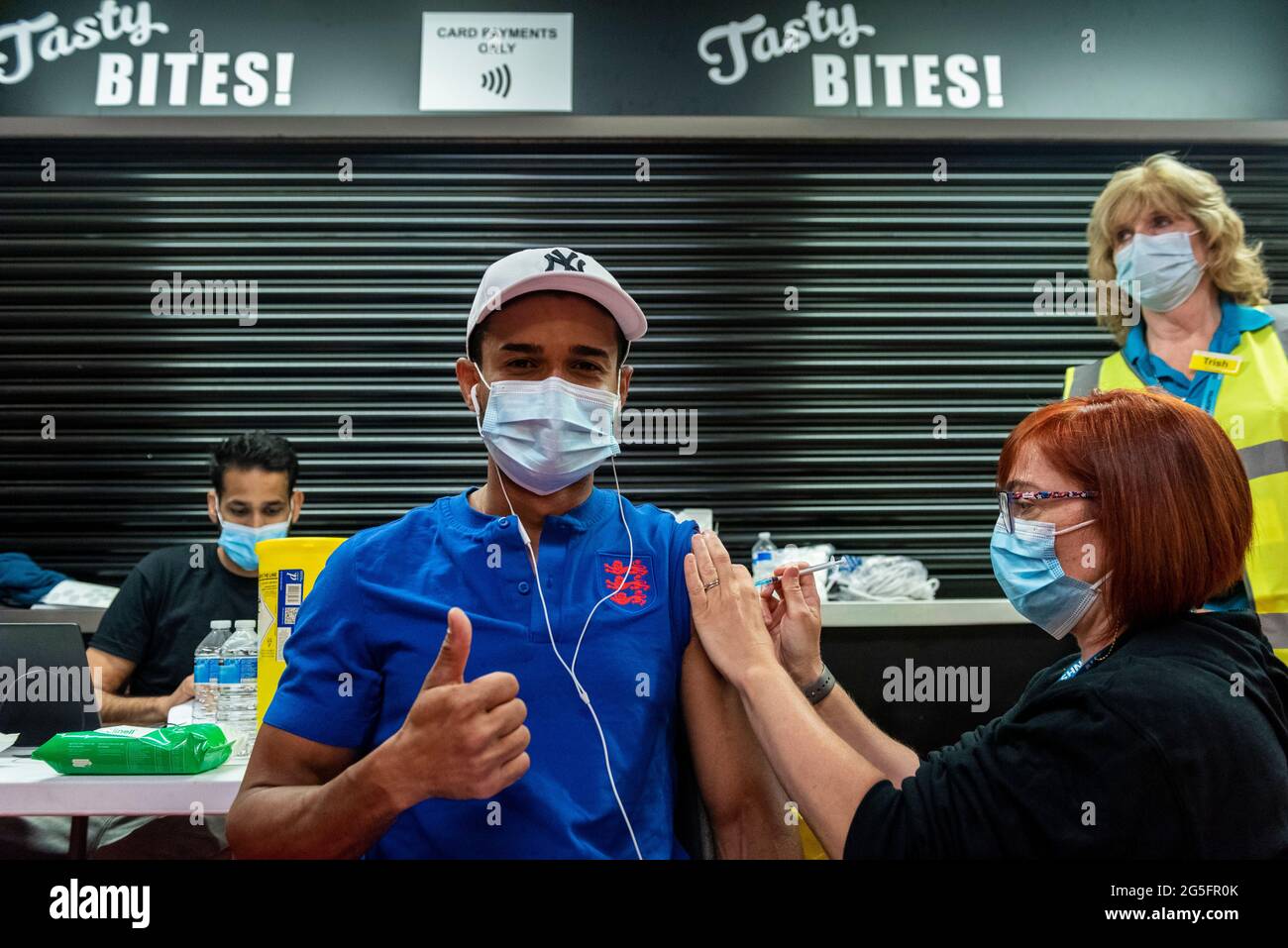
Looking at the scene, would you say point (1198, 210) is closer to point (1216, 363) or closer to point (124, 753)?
point (1216, 363)

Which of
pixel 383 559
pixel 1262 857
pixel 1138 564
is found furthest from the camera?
pixel 383 559

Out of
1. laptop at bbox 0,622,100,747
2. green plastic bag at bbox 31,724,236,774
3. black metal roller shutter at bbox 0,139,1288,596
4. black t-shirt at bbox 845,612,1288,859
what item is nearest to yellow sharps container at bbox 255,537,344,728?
green plastic bag at bbox 31,724,236,774

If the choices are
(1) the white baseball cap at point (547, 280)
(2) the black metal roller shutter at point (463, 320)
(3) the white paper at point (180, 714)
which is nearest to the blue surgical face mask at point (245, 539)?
(3) the white paper at point (180, 714)

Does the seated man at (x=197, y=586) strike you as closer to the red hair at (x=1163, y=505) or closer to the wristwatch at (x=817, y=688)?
the wristwatch at (x=817, y=688)

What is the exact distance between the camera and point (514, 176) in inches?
176

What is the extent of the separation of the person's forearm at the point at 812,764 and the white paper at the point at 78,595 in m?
3.52

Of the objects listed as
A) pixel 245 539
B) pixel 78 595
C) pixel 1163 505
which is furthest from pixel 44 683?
pixel 1163 505

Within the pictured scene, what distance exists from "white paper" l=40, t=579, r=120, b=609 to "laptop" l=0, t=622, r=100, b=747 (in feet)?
5.67

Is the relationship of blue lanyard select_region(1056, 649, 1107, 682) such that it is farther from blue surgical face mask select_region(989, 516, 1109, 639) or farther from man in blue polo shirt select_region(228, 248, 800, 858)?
man in blue polo shirt select_region(228, 248, 800, 858)

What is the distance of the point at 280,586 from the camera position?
2289 millimetres

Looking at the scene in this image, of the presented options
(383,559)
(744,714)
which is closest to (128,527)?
(383,559)

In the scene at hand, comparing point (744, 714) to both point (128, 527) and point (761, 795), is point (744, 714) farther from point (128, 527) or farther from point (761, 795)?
point (128, 527)

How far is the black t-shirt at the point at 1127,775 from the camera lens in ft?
4.04

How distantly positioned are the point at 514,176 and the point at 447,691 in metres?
3.58
